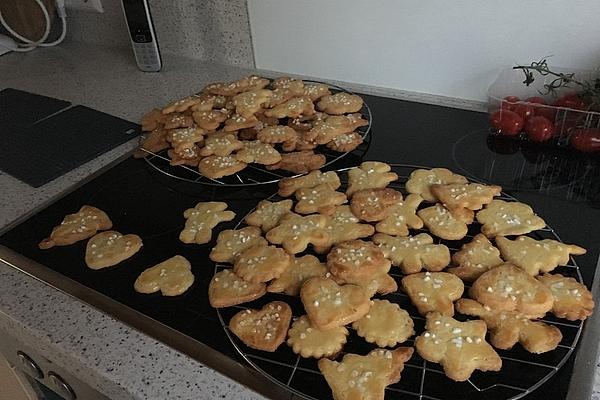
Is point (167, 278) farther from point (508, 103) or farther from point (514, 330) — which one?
point (508, 103)

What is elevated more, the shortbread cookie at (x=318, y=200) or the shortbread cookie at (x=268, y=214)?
the shortbread cookie at (x=318, y=200)

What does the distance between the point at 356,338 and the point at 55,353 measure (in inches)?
15.2

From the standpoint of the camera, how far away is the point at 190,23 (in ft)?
4.60

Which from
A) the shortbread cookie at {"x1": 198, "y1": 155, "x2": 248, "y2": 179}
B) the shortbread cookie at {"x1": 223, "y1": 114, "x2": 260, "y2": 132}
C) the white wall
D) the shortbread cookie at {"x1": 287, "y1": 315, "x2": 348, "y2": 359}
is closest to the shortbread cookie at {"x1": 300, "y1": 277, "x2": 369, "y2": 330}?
the shortbread cookie at {"x1": 287, "y1": 315, "x2": 348, "y2": 359}

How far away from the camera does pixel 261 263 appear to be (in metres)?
0.74

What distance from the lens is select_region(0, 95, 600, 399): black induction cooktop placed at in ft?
2.34

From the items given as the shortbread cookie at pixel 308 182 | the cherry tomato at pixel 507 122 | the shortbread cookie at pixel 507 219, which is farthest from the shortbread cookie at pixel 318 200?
the cherry tomato at pixel 507 122

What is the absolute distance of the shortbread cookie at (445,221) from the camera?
773 millimetres

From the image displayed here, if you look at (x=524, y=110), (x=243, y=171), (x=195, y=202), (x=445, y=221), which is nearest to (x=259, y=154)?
(x=243, y=171)

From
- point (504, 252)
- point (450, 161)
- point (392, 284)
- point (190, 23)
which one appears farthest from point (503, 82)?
point (190, 23)

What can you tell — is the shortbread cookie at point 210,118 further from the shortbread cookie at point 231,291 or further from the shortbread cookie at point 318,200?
the shortbread cookie at point 231,291

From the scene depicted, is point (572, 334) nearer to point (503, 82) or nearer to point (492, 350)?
point (492, 350)

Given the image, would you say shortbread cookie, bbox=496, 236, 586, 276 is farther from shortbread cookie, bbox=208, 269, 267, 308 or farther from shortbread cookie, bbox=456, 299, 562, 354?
shortbread cookie, bbox=208, 269, 267, 308

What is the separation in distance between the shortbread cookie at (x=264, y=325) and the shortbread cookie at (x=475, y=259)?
23 cm
